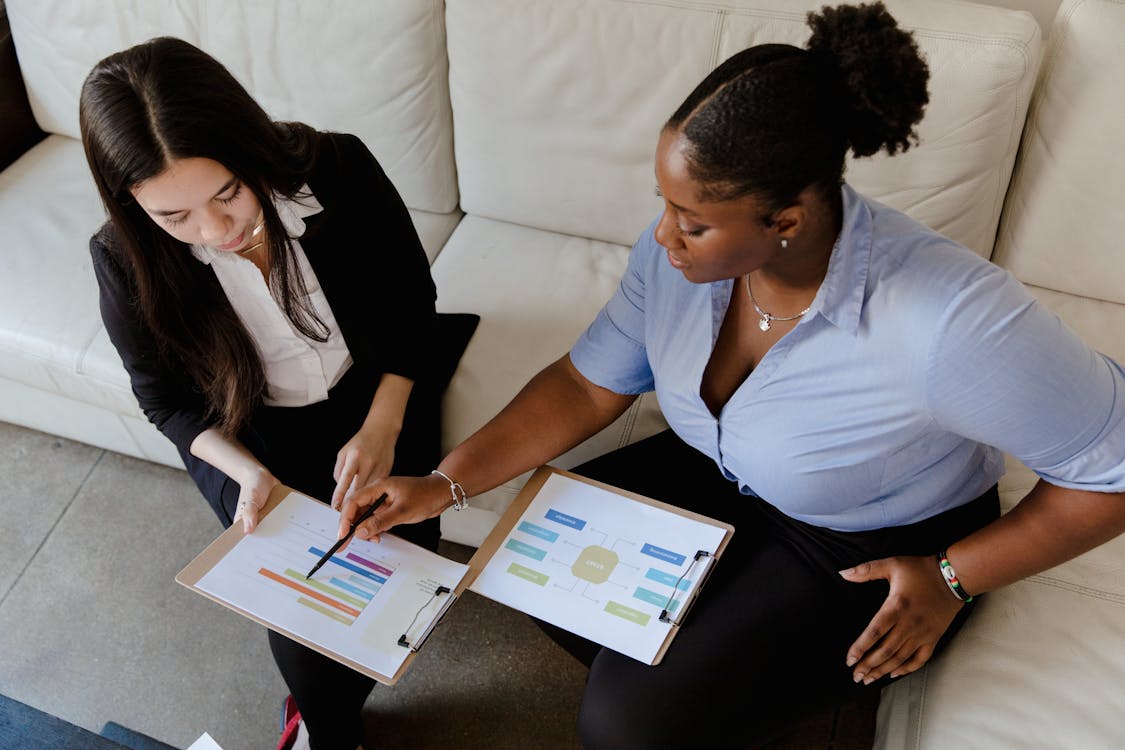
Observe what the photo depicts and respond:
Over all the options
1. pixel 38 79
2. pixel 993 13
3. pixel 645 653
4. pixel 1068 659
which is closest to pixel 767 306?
pixel 645 653

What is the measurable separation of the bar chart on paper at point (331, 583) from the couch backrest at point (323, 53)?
85 cm

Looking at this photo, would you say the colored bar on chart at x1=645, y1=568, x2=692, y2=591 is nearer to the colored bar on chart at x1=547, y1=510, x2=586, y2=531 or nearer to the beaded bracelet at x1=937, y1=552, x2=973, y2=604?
the colored bar on chart at x1=547, y1=510, x2=586, y2=531

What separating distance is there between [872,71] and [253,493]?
3.23 feet

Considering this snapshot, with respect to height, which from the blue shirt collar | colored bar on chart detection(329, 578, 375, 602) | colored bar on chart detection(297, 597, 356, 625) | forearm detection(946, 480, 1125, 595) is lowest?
colored bar on chart detection(297, 597, 356, 625)

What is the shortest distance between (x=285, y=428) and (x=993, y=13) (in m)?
1.33

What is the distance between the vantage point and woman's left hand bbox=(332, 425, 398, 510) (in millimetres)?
1379

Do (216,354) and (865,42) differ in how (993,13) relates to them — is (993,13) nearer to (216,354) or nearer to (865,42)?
(865,42)

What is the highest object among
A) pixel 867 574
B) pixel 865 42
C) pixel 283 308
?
pixel 865 42

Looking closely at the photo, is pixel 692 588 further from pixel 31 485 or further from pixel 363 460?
pixel 31 485

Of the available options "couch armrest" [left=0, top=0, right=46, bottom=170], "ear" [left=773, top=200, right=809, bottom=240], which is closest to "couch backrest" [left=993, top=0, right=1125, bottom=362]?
"ear" [left=773, top=200, right=809, bottom=240]

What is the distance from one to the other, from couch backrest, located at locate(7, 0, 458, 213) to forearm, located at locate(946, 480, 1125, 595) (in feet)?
4.01

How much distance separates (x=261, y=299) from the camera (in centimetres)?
139

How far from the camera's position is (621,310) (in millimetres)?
1296

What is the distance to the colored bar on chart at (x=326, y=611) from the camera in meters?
1.19
